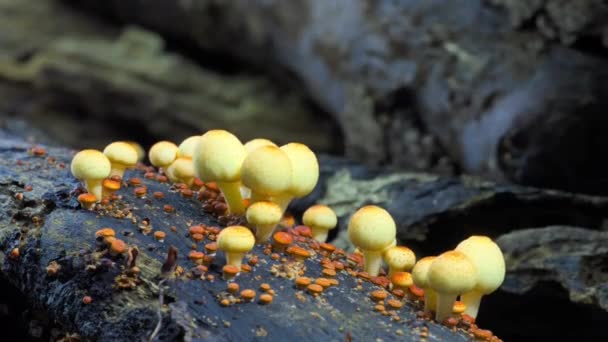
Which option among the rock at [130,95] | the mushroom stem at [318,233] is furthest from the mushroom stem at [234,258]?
the rock at [130,95]

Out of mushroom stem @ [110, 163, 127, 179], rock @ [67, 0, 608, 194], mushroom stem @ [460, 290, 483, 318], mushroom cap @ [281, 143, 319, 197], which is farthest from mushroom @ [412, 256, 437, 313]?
rock @ [67, 0, 608, 194]

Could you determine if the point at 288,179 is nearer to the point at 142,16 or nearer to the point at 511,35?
the point at 511,35

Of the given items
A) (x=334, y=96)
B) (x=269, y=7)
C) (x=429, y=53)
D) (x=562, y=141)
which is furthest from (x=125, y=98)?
(x=562, y=141)

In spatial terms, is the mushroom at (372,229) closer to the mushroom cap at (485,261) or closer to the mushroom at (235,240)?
the mushroom cap at (485,261)

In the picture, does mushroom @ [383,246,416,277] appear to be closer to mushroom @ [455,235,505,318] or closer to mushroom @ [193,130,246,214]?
mushroom @ [455,235,505,318]

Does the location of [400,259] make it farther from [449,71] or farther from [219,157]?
[449,71]
